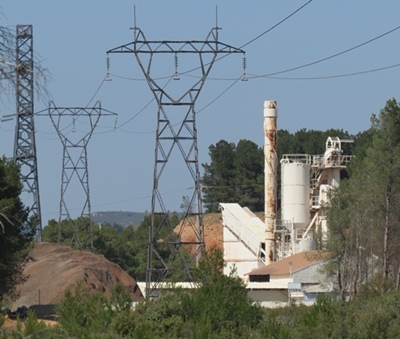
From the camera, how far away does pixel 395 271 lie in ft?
211

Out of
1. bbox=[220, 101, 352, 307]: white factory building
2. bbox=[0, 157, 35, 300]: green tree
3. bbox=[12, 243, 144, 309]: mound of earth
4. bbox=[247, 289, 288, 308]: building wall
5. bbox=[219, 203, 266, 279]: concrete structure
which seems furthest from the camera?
bbox=[219, 203, 266, 279]: concrete structure

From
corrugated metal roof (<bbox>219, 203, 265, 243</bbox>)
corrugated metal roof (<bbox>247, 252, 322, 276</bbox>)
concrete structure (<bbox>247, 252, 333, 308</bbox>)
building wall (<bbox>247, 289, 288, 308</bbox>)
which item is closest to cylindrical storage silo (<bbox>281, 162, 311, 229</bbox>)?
corrugated metal roof (<bbox>219, 203, 265, 243</bbox>)

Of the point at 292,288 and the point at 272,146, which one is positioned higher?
the point at 272,146

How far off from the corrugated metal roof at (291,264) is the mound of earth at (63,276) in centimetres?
1184

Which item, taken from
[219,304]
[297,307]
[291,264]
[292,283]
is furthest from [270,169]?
[219,304]

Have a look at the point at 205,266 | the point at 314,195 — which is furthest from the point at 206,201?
the point at 205,266

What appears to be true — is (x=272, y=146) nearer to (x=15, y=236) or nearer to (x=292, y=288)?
(x=292, y=288)

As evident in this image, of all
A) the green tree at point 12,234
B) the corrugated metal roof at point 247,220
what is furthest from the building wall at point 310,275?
the green tree at point 12,234

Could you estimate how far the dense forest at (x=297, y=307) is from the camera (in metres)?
33.8

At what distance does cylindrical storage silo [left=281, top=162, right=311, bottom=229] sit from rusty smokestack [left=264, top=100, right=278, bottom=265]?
148 inches

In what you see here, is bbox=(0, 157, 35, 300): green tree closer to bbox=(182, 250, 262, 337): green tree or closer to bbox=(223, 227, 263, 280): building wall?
bbox=(182, 250, 262, 337): green tree

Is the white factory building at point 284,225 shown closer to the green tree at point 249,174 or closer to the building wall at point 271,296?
the building wall at point 271,296

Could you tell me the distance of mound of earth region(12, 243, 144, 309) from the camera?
6281cm

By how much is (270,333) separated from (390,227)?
29926 millimetres
